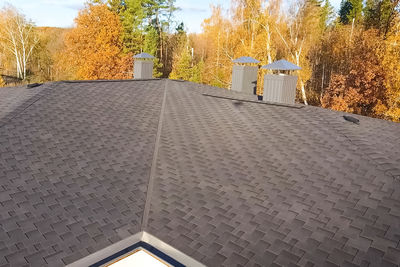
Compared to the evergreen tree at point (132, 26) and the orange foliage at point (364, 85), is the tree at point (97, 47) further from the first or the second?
the orange foliage at point (364, 85)

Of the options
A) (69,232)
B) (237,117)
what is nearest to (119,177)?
(69,232)

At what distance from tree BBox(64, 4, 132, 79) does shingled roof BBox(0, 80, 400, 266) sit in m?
22.8

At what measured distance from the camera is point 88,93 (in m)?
9.56

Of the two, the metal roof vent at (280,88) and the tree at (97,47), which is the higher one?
the tree at (97,47)

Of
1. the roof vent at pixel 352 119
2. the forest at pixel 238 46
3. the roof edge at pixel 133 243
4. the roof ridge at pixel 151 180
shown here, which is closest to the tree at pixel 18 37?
the forest at pixel 238 46

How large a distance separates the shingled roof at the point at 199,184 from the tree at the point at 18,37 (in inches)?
1554

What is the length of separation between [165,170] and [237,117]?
12.0 feet

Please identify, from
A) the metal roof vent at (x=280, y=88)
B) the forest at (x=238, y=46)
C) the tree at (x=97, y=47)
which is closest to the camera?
the metal roof vent at (x=280, y=88)

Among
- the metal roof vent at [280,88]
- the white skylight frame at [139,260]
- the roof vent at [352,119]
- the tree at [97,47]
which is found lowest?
the white skylight frame at [139,260]

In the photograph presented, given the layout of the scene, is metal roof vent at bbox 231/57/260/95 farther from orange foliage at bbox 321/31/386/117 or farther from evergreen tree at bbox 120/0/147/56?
evergreen tree at bbox 120/0/147/56

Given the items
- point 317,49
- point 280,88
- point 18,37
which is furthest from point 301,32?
point 18,37

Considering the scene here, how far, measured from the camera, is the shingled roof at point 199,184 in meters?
3.71

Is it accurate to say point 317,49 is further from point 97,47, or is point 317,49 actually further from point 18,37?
point 18,37

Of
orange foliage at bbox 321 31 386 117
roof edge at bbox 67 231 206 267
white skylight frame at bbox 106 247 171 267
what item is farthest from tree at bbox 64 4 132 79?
white skylight frame at bbox 106 247 171 267
